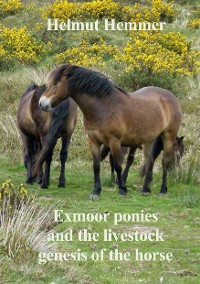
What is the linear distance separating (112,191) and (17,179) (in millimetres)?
2158

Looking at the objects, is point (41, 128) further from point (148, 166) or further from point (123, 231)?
point (123, 231)

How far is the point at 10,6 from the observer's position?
106ft

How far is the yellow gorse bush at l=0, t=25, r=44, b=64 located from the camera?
81.8 feet

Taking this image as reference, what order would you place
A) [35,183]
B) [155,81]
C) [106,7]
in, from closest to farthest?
[35,183] < [155,81] < [106,7]

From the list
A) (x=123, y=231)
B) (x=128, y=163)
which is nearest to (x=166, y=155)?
(x=128, y=163)

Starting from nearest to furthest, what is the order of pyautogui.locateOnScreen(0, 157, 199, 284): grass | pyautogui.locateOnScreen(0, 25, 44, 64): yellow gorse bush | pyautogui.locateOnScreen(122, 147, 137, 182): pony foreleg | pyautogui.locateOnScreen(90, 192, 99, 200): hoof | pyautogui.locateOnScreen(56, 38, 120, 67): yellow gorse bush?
1. pyautogui.locateOnScreen(0, 157, 199, 284): grass
2. pyautogui.locateOnScreen(90, 192, 99, 200): hoof
3. pyautogui.locateOnScreen(122, 147, 137, 182): pony foreleg
4. pyautogui.locateOnScreen(56, 38, 120, 67): yellow gorse bush
5. pyautogui.locateOnScreen(0, 25, 44, 64): yellow gorse bush

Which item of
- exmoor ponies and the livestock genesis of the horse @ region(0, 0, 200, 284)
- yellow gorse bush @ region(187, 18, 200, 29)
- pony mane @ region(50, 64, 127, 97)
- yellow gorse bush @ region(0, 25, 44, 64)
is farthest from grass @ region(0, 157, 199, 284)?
yellow gorse bush @ region(187, 18, 200, 29)

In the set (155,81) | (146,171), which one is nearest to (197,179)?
(146,171)

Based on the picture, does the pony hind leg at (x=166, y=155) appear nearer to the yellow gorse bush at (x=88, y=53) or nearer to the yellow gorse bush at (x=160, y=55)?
the yellow gorse bush at (x=160, y=55)

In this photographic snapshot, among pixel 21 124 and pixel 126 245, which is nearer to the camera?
pixel 126 245

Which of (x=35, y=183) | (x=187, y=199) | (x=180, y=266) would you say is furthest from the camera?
(x=35, y=183)

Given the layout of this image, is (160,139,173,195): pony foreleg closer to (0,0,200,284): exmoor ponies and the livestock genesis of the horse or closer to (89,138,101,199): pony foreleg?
(0,0,200,284): exmoor ponies and the livestock genesis of the horse

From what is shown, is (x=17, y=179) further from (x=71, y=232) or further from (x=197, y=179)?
(x=71, y=232)

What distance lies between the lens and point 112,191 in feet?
37.9
